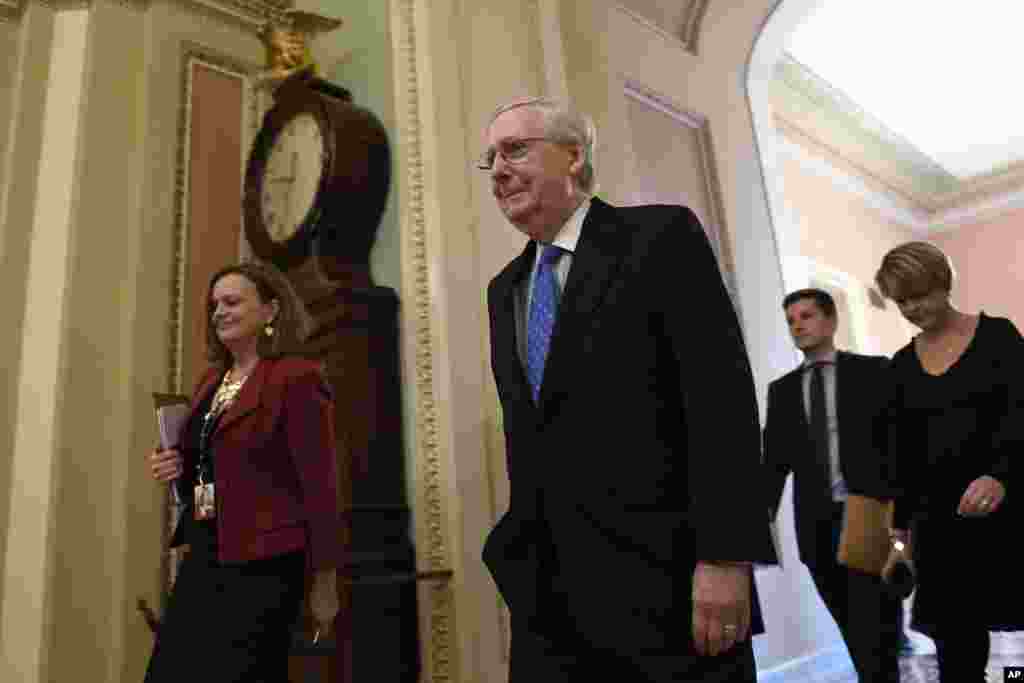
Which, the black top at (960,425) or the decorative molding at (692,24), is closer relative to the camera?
the black top at (960,425)

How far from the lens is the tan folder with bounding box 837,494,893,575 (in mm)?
1955

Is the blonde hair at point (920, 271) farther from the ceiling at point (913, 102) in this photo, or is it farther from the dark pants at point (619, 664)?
the ceiling at point (913, 102)

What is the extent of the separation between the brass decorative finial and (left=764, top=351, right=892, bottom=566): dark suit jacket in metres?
2.00

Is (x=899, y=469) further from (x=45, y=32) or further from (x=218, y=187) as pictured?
(x=45, y=32)

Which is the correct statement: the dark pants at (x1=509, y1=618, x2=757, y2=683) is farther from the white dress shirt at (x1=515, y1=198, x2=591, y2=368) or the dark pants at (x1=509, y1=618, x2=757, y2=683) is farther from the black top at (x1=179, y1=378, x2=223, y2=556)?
the black top at (x1=179, y1=378, x2=223, y2=556)

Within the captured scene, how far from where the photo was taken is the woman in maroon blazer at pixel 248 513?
151 cm

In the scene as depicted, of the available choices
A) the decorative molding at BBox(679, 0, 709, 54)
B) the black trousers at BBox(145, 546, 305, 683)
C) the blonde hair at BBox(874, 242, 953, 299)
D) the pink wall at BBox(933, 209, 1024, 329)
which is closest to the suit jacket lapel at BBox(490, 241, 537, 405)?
the black trousers at BBox(145, 546, 305, 683)

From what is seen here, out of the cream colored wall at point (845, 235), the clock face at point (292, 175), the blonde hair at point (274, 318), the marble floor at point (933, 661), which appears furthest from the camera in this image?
the cream colored wall at point (845, 235)

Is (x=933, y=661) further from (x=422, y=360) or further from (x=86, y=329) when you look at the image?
(x=86, y=329)

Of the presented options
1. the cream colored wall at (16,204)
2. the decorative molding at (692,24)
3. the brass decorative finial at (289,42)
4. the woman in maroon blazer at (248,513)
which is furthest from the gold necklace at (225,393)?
the decorative molding at (692,24)

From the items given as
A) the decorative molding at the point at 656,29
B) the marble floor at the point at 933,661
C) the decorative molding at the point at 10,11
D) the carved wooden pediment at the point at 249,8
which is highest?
the carved wooden pediment at the point at 249,8

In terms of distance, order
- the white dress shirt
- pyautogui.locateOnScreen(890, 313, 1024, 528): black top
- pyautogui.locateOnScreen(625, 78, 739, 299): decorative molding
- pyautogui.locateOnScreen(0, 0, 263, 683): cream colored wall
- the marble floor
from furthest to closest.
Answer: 1. pyautogui.locateOnScreen(625, 78, 739, 299): decorative molding
2. the marble floor
3. pyautogui.locateOnScreen(0, 0, 263, 683): cream colored wall
4. pyautogui.locateOnScreen(890, 313, 1024, 528): black top
5. the white dress shirt

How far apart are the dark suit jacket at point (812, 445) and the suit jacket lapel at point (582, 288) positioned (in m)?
1.19

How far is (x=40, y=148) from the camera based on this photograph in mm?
2697
